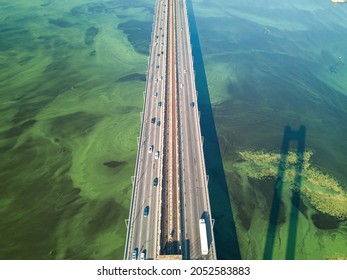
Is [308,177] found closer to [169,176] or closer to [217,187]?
[217,187]

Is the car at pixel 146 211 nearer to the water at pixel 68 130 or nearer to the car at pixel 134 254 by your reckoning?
the car at pixel 134 254

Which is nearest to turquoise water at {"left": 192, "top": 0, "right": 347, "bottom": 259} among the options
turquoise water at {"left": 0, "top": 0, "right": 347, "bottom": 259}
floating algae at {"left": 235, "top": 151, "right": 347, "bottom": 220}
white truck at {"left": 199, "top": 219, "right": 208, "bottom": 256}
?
turquoise water at {"left": 0, "top": 0, "right": 347, "bottom": 259}

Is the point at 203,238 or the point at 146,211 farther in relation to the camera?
the point at 146,211

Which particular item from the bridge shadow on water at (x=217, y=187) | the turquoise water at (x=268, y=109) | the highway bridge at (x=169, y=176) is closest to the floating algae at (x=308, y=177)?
the turquoise water at (x=268, y=109)

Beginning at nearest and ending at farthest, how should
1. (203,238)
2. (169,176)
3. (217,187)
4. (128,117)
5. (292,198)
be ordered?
(203,238) → (169,176) → (292,198) → (217,187) → (128,117)

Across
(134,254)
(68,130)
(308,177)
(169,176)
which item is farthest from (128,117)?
(308,177)

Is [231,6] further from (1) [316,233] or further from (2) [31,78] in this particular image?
(1) [316,233]
